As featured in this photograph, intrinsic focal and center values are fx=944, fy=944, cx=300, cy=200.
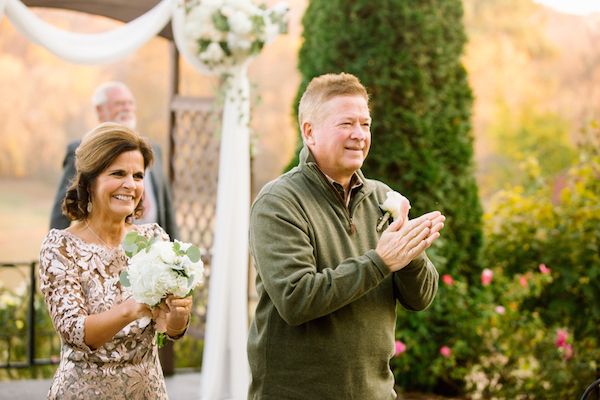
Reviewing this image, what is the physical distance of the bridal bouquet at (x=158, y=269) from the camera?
245cm

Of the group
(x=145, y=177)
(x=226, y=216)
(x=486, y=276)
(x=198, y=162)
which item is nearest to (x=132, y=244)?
(x=145, y=177)

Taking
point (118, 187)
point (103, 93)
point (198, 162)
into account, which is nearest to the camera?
point (118, 187)

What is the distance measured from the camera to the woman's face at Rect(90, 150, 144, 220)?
2662 millimetres

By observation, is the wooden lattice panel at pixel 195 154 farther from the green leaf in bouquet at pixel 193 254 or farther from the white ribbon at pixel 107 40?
the green leaf in bouquet at pixel 193 254

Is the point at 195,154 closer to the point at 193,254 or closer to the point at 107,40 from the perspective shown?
the point at 107,40

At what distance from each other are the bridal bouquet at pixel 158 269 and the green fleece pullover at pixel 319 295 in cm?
19

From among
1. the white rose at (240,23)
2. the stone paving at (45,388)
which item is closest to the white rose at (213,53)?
the white rose at (240,23)

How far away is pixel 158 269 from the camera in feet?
8.05

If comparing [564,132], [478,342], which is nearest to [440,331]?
[478,342]

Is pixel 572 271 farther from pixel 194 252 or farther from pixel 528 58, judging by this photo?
pixel 528 58

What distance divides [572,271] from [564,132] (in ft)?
36.3

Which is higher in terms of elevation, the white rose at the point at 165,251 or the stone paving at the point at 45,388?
the white rose at the point at 165,251

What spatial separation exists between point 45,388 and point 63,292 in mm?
4025

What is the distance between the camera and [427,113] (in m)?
5.98
